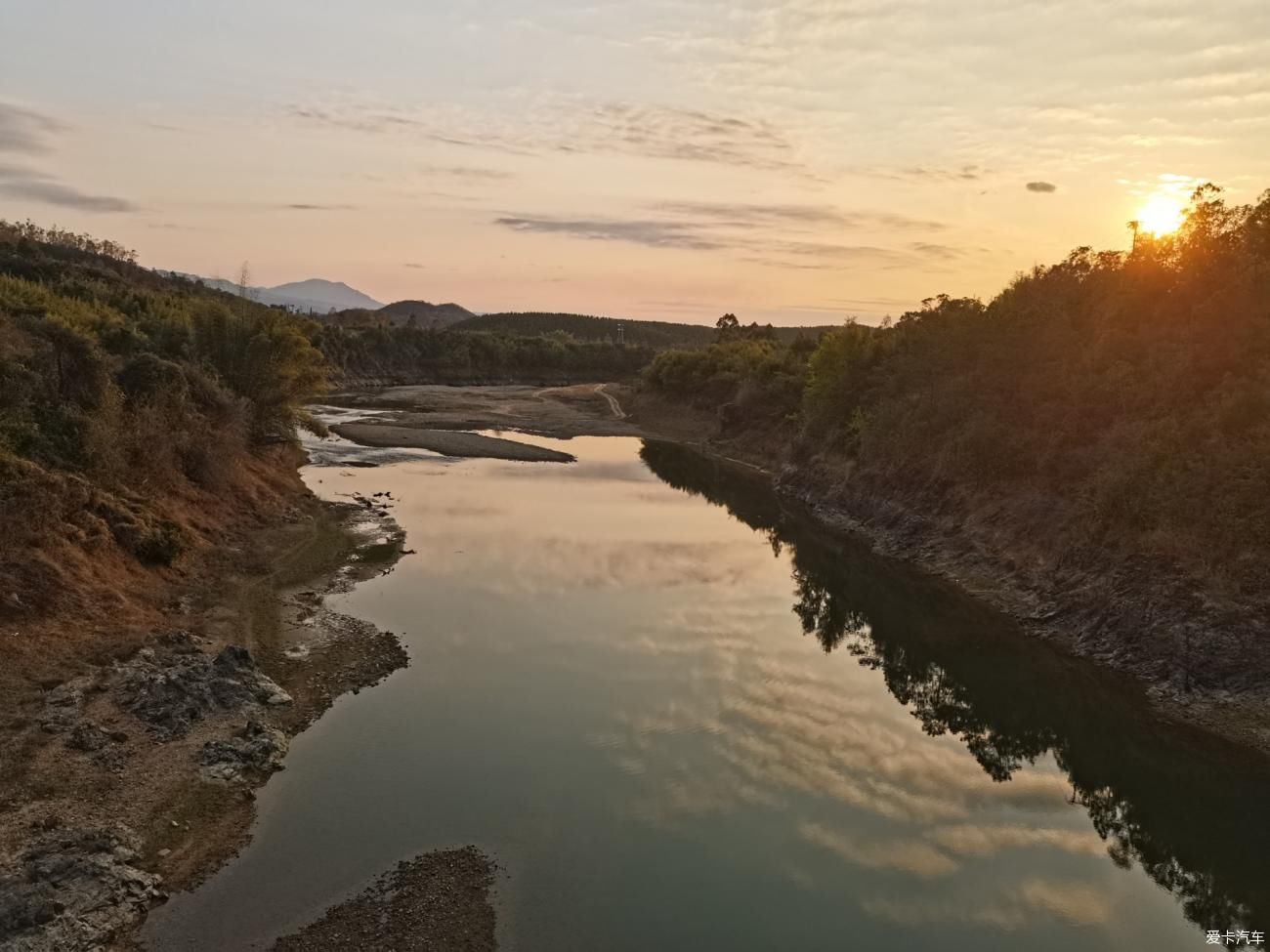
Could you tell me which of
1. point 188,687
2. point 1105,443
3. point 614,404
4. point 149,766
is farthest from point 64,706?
point 614,404

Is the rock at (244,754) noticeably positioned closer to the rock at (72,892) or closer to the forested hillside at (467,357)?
the rock at (72,892)

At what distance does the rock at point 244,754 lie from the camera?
764 inches

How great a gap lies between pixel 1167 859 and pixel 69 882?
2239 cm

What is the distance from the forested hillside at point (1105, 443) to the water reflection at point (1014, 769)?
11.0 ft

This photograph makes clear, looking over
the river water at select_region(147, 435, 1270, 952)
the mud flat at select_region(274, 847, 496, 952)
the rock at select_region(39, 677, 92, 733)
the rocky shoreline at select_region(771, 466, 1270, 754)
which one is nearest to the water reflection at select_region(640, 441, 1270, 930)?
the river water at select_region(147, 435, 1270, 952)

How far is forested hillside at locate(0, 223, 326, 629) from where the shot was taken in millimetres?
26734

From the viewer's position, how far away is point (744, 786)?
813 inches

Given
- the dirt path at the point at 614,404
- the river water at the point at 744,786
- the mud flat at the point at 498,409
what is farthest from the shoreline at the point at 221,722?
the dirt path at the point at 614,404

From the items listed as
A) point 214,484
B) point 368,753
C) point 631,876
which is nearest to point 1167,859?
point 631,876

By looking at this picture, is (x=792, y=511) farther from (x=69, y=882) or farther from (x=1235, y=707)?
(x=69, y=882)

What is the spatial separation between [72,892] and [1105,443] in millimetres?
39072

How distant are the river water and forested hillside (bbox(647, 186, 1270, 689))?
373cm

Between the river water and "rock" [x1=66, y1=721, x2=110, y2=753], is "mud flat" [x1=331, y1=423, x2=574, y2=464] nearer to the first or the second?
the river water

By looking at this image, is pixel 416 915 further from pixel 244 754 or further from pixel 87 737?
pixel 87 737
